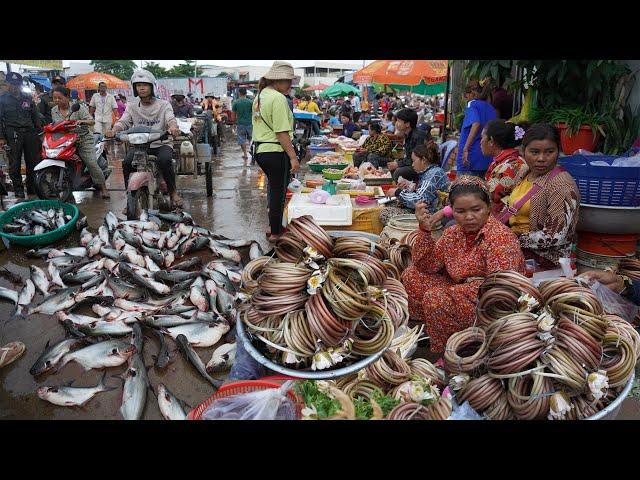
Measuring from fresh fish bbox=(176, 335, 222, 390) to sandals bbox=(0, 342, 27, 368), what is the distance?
49.2 inches

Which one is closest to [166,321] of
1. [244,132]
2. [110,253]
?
[110,253]

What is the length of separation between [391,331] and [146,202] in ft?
19.1

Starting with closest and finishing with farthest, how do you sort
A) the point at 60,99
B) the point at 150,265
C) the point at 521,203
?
the point at 521,203
the point at 150,265
the point at 60,99

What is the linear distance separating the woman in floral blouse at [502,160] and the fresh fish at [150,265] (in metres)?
3.56

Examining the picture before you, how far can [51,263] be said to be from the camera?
17.3 feet

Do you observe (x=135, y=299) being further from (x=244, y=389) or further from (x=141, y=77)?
(x=141, y=77)

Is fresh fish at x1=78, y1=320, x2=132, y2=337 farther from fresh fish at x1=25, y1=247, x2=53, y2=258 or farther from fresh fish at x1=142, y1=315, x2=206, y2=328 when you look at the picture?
fresh fish at x1=25, y1=247, x2=53, y2=258

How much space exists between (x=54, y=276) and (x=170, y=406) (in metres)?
2.65

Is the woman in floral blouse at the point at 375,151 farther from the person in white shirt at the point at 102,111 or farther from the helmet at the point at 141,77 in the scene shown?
the person in white shirt at the point at 102,111

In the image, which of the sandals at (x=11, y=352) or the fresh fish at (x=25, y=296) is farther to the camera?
the fresh fish at (x=25, y=296)

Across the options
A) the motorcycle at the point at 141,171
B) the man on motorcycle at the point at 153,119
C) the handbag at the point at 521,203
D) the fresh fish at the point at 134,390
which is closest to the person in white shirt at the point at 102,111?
the man on motorcycle at the point at 153,119

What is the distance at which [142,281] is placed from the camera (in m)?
4.80

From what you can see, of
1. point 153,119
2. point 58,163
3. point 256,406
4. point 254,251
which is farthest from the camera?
point 58,163

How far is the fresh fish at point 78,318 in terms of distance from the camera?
4.17 m
